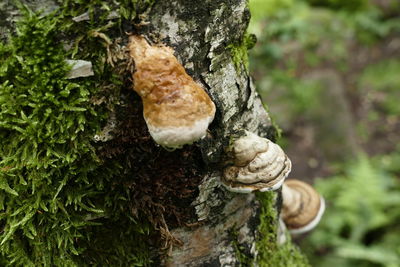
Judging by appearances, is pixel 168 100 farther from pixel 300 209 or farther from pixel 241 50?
pixel 300 209

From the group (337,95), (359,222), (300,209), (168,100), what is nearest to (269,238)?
(300,209)

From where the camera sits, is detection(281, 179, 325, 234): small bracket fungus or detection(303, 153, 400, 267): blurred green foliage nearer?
detection(281, 179, 325, 234): small bracket fungus

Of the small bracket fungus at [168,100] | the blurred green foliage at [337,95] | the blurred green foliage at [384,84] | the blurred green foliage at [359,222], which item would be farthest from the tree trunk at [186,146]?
the blurred green foliage at [384,84]

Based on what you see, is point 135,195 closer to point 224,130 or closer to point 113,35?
point 224,130

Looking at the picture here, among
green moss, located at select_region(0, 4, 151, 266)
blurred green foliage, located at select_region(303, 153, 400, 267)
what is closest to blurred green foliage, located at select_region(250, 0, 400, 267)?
blurred green foliage, located at select_region(303, 153, 400, 267)

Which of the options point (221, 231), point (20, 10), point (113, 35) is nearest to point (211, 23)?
point (113, 35)

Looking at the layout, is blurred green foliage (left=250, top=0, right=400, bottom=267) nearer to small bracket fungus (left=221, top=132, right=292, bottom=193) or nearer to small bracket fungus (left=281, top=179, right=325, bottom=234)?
small bracket fungus (left=281, top=179, right=325, bottom=234)

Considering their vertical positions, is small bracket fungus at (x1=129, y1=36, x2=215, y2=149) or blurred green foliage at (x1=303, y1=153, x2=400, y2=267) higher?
small bracket fungus at (x1=129, y1=36, x2=215, y2=149)
